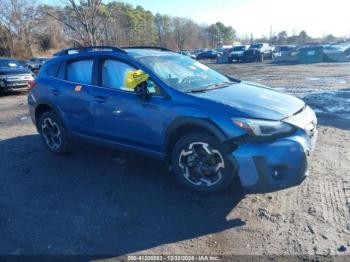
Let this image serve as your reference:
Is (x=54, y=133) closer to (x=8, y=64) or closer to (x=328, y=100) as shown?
(x=328, y=100)

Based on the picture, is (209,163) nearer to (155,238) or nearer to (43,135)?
(155,238)

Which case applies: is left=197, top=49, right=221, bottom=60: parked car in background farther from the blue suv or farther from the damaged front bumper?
the damaged front bumper

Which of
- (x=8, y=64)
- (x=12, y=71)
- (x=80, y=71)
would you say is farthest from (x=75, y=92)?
(x=8, y=64)

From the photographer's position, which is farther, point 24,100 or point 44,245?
point 24,100

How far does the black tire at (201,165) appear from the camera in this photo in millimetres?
3852

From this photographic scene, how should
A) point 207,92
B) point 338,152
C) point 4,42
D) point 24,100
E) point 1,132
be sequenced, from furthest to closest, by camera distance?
point 4,42
point 24,100
point 1,132
point 338,152
point 207,92

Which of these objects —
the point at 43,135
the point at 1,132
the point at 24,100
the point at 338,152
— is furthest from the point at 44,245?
the point at 24,100

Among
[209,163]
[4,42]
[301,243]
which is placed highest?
[4,42]

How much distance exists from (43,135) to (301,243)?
448cm

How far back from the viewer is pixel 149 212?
3.85 m

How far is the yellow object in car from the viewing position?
4.34 metres

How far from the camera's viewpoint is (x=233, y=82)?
5.03 metres

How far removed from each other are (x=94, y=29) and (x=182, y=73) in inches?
401

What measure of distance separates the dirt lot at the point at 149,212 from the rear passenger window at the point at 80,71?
1.25m
